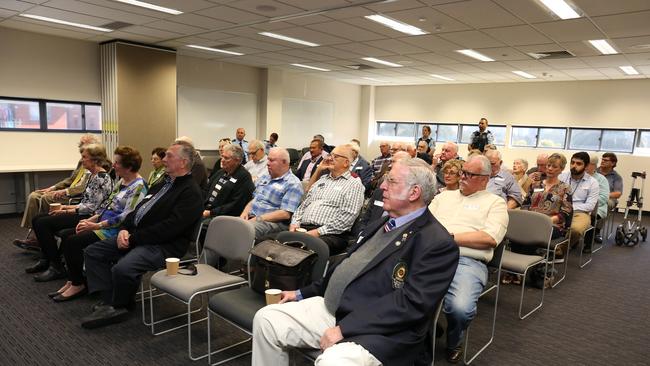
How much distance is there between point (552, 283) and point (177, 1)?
517 cm

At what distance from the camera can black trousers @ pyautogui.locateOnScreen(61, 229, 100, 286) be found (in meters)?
3.36

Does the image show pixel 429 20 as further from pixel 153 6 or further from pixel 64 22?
pixel 64 22

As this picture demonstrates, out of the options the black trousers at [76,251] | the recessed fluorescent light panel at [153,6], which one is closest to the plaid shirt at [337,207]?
the black trousers at [76,251]

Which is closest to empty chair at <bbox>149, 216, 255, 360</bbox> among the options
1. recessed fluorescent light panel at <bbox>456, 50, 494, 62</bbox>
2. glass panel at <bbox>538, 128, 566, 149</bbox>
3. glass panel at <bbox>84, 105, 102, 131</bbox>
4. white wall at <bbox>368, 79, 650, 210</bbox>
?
recessed fluorescent light panel at <bbox>456, 50, 494, 62</bbox>

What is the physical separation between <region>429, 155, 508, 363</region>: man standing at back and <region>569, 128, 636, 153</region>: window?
867cm

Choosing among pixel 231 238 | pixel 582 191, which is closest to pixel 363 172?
pixel 582 191

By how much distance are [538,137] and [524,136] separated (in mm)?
334

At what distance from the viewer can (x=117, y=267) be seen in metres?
2.97

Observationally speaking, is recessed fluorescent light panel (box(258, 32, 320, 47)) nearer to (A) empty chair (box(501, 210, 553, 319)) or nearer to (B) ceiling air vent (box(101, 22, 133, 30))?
(B) ceiling air vent (box(101, 22, 133, 30))

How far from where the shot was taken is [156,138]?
7895 millimetres

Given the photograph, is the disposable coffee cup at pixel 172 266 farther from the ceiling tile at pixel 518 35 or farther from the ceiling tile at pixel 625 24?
the ceiling tile at pixel 625 24

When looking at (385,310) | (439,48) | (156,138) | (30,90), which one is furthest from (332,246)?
(30,90)

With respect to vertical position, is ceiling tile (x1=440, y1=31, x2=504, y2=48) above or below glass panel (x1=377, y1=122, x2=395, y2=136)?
above

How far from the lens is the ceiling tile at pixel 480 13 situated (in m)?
4.44
